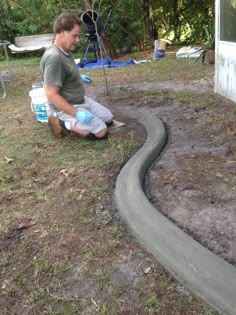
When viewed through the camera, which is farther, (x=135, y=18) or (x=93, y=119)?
(x=135, y=18)

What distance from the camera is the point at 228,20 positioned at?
3.84m

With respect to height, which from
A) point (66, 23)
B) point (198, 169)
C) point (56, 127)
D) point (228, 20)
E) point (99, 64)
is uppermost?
point (66, 23)

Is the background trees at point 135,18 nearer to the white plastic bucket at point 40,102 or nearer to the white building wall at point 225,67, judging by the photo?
the white building wall at point 225,67

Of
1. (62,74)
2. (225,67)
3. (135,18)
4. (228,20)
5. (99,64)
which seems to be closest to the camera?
(62,74)

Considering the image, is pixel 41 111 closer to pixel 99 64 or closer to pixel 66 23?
pixel 66 23

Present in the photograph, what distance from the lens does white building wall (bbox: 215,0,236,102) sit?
12.5 feet

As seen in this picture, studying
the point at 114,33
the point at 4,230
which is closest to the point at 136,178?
the point at 4,230

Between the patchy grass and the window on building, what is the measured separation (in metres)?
1.64

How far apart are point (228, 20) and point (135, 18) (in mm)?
5369

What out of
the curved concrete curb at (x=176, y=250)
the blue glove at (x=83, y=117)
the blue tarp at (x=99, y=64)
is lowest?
the blue tarp at (x=99, y=64)

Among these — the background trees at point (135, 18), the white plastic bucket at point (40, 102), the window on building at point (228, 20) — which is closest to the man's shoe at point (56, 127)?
the white plastic bucket at point (40, 102)

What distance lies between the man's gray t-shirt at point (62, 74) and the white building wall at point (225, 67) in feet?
5.57

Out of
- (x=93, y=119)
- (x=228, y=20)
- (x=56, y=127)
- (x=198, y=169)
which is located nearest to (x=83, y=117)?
(x=93, y=119)

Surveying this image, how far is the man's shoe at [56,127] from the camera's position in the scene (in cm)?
321
